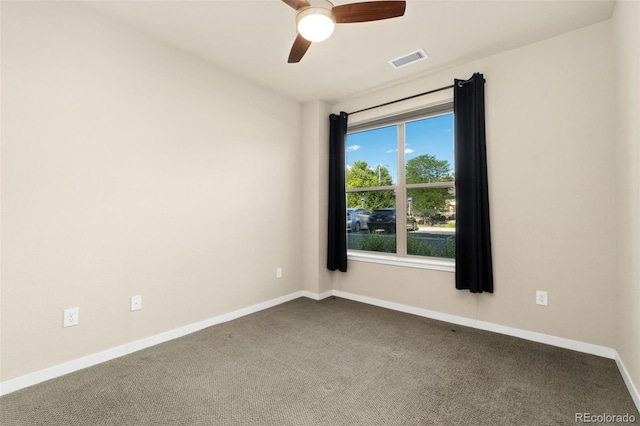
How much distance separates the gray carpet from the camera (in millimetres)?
1756

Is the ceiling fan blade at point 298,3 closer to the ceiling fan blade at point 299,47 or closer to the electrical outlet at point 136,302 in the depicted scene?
the ceiling fan blade at point 299,47

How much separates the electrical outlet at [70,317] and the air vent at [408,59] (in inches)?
138

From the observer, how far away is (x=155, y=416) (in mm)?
1750

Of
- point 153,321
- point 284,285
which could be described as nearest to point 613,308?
point 284,285

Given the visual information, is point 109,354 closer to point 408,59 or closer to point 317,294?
point 317,294

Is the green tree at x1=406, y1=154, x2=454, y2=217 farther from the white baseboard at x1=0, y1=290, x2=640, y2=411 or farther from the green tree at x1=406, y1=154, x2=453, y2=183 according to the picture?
the white baseboard at x1=0, y1=290, x2=640, y2=411

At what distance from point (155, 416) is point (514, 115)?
367 cm

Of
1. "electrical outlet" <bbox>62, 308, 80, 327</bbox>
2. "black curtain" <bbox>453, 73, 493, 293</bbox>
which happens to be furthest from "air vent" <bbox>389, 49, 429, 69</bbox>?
"electrical outlet" <bbox>62, 308, 80, 327</bbox>

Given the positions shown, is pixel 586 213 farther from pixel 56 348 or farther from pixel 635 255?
pixel 56 348

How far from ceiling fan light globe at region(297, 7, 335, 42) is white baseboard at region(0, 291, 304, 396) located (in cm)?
274

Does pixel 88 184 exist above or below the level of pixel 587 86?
below

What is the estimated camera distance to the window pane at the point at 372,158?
3.95 metres

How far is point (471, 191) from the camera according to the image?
10.0 ft

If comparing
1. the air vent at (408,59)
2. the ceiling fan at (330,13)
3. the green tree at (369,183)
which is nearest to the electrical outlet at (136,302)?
the ceiling fan at (330,13)
